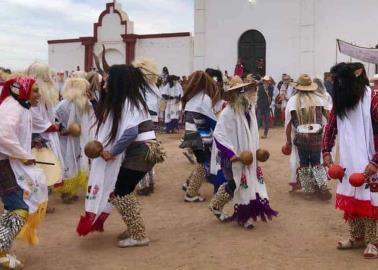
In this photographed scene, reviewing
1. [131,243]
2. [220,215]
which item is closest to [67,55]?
[220,215]

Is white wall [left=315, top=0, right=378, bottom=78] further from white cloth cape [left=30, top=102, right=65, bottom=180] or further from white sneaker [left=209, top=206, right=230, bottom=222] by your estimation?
white cloth cape [left=30, top=102, right=65, bottom=180]

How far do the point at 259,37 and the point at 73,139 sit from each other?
45.3 ft

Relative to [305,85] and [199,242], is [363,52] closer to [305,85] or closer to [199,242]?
[305,85]

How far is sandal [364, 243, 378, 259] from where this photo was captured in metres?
5.20

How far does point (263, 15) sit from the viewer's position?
2038 cm

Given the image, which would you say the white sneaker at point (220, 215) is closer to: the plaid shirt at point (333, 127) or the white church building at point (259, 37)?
the plaid shirt at point (333, 127)

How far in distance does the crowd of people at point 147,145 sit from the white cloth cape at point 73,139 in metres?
0.01

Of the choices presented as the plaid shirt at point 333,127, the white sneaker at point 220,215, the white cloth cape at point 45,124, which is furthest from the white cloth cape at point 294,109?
the white cloth cape at point 45,124

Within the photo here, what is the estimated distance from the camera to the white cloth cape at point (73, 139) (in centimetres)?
769

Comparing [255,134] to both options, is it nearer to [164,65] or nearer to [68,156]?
[68,156]

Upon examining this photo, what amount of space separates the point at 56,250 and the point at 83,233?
35 centimetres

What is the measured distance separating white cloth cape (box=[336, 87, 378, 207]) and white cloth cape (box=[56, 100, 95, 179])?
3762 mm

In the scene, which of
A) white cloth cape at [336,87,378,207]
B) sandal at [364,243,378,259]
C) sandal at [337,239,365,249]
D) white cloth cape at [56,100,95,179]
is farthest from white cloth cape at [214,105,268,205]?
white cloth cape at [56,100,95,179]

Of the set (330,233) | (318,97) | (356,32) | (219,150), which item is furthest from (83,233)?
(356,32)
